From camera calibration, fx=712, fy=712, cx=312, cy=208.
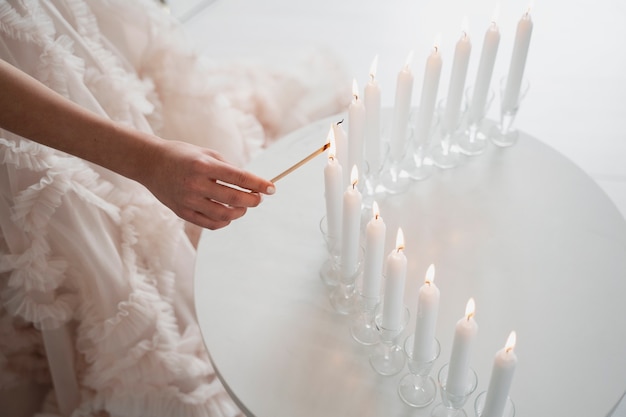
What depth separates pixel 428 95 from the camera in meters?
1.17

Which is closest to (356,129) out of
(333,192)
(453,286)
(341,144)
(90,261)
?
(341,144)

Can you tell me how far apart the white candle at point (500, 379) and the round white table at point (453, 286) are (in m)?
0.08

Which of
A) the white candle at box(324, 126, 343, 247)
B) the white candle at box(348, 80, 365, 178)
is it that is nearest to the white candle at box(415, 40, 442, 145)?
the white candle at box(348, 80, 365, 178)

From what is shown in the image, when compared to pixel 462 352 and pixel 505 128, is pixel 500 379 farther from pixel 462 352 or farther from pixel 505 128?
pixel 505 128

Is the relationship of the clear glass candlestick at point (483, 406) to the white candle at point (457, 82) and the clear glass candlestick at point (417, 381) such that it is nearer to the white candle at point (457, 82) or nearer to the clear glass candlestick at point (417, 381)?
the clear glass candlestick at point (417, 381)

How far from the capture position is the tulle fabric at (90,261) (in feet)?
3.79

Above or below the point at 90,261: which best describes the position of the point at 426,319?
above

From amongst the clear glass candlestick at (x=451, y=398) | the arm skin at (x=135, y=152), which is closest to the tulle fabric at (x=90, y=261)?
the arm skin at (x=135, y=152)

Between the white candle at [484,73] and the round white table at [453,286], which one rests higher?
the white candle at [484,73]

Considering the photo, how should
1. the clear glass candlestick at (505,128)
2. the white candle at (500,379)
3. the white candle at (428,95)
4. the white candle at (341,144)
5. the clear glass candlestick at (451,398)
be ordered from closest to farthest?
the white candle at (500,379) < the clear glass candlestick at (451,398) < the white candle at (341,144) < the white candle at (428,95) < the clear glass candlestick at (505,128)

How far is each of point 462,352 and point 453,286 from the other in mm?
243

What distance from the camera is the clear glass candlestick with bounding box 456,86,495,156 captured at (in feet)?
4.12

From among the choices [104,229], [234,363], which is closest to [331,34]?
[104,229]

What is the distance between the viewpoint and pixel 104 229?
120cm
